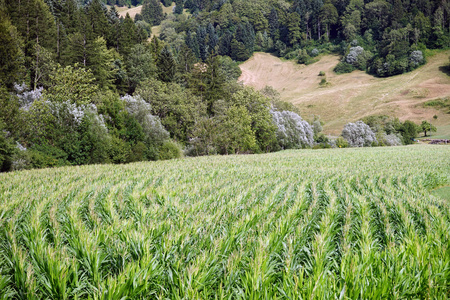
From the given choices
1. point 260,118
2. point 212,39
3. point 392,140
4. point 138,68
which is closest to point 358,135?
point 392,140

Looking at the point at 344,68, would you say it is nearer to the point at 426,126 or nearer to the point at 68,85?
the point at 426,126

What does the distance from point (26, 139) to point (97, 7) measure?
50985mm

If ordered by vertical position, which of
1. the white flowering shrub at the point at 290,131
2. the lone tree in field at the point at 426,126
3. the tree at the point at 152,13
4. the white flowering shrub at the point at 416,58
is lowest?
the lone tree in field at the point at 426,126

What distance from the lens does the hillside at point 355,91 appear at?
270 ft

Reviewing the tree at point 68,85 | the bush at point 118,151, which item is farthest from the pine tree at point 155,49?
the bush at point 118,151

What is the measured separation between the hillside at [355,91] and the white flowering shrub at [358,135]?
12.5 metres

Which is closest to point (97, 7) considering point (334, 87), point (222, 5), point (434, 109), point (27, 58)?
point (27, 58)

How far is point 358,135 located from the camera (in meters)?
58.8

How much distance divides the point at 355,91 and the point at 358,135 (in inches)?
1987

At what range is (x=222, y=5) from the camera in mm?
181250

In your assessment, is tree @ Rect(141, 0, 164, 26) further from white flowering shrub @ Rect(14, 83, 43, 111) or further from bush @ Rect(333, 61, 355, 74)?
white flowering shrub @ Rect(14, 83, 43, 111)

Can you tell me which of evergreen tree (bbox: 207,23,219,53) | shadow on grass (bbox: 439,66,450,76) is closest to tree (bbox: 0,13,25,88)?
evergreen tree (bbox: 207,23,219,53)

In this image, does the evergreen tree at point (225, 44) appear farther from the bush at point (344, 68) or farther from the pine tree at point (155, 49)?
the pine tree at point (155, 49)

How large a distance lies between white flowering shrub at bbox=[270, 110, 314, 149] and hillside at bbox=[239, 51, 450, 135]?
26.8 m
